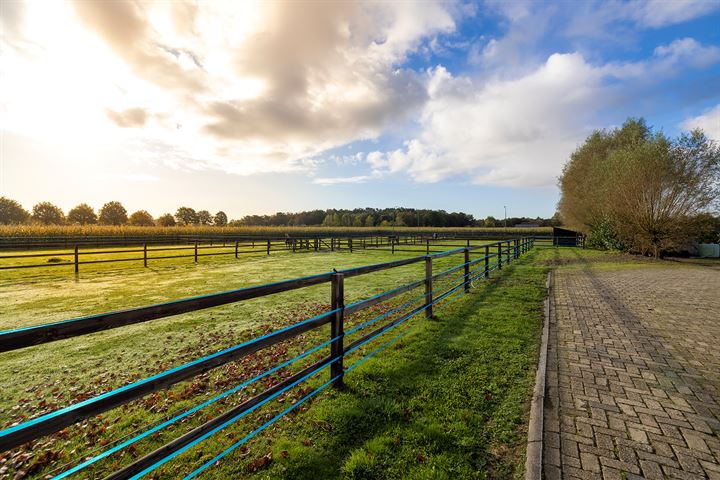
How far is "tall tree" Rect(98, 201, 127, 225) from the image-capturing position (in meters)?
96.9

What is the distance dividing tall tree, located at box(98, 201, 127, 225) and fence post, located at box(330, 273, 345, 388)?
117 meters

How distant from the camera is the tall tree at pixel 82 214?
92375 millimetres

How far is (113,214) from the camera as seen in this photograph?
3875 inches

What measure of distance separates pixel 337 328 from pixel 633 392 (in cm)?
363

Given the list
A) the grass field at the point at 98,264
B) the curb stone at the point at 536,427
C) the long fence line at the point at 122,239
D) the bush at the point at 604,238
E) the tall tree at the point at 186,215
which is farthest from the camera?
the tall tree at the point at 186,215

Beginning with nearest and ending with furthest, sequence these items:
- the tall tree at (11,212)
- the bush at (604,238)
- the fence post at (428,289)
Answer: the fence post at (428,289) < the bush at (604,238) < the tall tree at (11,212)

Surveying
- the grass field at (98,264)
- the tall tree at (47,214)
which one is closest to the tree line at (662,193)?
the grass field at (98,264)

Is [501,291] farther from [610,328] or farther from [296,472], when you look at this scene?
[296,472]

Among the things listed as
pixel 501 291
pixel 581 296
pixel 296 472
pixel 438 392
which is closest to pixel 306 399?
pixel 296 472

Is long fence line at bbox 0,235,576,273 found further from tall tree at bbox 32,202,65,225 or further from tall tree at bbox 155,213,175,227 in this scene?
tall tree at bbox 32,202,65,225

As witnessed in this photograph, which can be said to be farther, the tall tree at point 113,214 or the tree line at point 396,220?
the tree line at point 396,220

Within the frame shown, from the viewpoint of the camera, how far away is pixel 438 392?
388 cm

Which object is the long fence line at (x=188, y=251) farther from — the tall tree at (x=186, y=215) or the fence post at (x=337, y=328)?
the tall tree at (x=186, y=215)

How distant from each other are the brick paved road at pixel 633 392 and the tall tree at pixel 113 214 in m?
118
